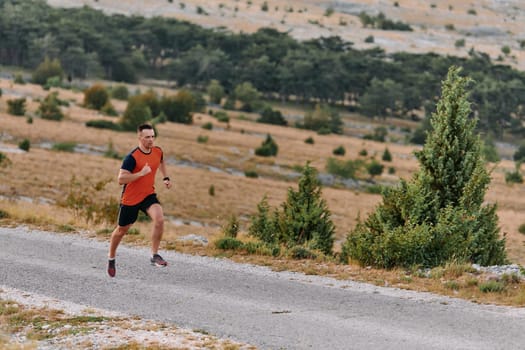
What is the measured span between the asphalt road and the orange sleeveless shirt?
134 centimetres

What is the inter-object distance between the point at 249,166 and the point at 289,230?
139ft

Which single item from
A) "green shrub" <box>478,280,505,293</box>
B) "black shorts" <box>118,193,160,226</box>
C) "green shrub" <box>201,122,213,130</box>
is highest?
"black shorts" <box>118,193,160,226</box>

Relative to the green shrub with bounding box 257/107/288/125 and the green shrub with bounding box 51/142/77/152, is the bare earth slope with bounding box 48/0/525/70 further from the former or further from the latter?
the green shrub with bounding box 51/142/77/152

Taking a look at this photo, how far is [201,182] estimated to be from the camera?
48.8 m

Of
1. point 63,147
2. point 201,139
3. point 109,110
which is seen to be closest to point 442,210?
point 63,147

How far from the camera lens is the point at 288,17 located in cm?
18775

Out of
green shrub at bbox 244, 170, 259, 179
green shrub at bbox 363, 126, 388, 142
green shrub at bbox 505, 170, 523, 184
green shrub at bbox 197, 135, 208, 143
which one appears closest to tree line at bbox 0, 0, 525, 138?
green shrub at bbox 363, 126, 388, 142

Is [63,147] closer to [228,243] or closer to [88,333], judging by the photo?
[228,243]

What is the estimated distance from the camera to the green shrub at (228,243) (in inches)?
562

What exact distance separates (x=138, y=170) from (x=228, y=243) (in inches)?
142

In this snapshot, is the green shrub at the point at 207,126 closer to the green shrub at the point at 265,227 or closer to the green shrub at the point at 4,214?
the green shrub at the point at 265,227

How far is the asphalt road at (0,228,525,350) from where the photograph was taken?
8742 millimetres

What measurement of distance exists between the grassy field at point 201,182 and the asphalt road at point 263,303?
90cm

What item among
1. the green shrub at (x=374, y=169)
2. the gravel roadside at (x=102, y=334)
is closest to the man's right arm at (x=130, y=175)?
the gravel roadside at (x=102, y=334)
